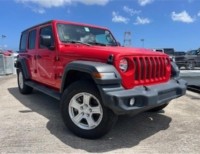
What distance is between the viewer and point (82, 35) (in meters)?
5.85

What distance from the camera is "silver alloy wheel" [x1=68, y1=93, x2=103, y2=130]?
4.27 metres

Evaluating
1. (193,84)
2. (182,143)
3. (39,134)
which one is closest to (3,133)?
(39,134)

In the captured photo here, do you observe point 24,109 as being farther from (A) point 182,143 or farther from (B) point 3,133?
(A) point 182,143

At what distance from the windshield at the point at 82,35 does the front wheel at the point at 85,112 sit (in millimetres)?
1413

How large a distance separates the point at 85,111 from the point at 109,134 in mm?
575

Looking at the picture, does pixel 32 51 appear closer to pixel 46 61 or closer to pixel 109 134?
pixel 46 61

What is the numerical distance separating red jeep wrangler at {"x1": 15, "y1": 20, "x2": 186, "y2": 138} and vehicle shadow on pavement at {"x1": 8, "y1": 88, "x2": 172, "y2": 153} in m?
0.18

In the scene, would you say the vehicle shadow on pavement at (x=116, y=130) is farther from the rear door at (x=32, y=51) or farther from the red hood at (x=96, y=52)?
the red hood at (x=96, y=52)

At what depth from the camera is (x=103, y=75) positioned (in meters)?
3.93

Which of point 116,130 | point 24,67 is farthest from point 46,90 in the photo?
point 116,130

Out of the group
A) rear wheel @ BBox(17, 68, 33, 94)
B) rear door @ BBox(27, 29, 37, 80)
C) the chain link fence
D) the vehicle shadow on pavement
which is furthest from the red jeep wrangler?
the chain link fence

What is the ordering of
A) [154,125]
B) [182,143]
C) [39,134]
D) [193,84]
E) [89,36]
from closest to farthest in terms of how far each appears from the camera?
[182,143] → [39,134] → [154,125] → [89,36] → [193,84]

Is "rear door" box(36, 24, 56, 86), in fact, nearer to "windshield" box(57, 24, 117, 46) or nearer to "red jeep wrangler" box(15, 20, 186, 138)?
"red jeep wrangler" box(15, 20, 186, 138)

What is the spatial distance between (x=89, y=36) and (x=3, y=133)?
2.66 m
